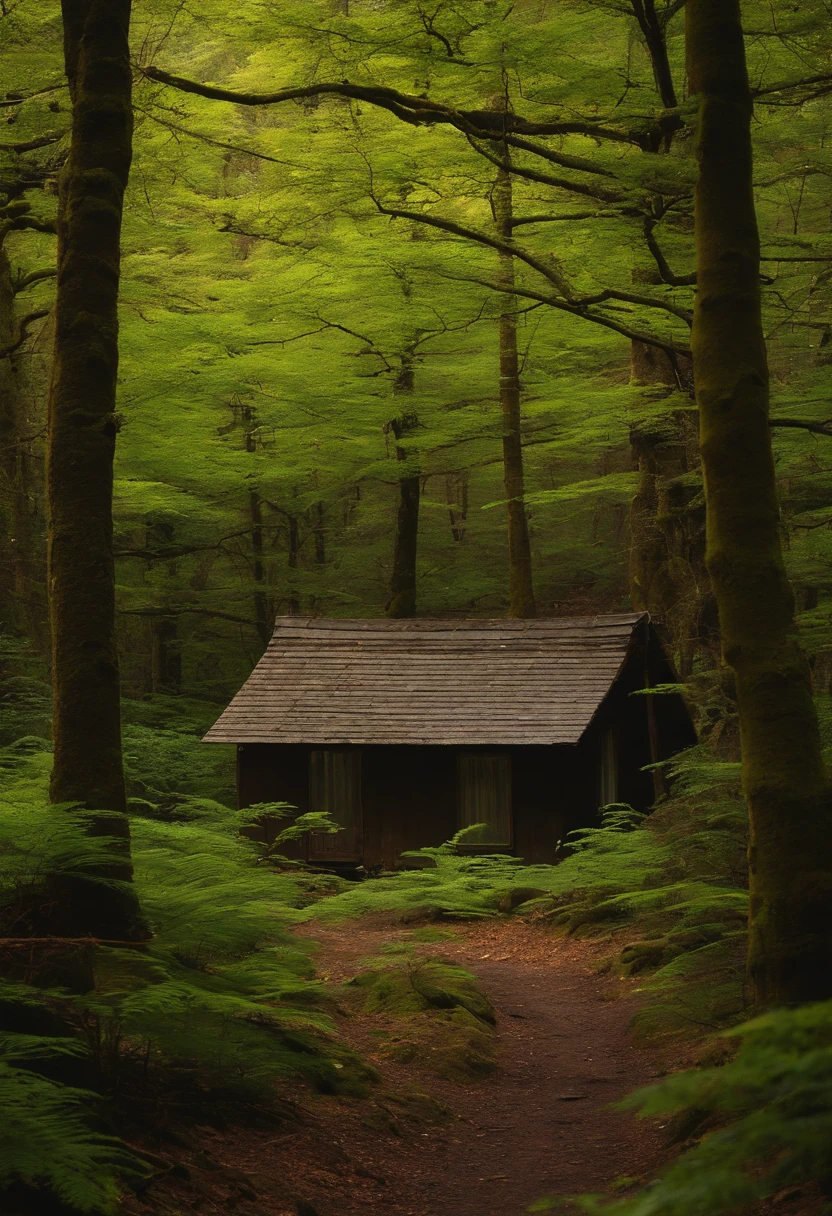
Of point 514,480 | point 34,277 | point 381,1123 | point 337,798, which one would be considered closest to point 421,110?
point 381,1123

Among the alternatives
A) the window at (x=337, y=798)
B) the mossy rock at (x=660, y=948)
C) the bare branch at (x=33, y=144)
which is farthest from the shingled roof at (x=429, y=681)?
the bare branch at (x=33, y=144)

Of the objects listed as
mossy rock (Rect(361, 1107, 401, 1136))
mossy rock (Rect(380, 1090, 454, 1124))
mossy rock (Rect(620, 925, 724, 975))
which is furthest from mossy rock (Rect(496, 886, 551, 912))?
mossy rock (Rect(361, 1107, 401, 1136))

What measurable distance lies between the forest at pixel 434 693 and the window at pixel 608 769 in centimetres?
33

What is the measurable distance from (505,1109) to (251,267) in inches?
891

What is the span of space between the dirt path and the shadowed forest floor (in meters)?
0.01

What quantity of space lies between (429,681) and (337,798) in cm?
255

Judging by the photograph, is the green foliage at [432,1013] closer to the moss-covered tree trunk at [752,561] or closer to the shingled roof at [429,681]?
the moss-covered tree trunk at [752,561]

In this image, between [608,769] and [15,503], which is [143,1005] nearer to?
[608,769]

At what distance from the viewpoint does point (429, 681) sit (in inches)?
759

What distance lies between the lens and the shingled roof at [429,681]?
58.6ft

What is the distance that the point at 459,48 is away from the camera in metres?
9.88

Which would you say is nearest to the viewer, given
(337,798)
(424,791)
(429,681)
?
(424,791)

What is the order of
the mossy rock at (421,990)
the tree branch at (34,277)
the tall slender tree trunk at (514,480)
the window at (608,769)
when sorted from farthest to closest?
the tall slender tree trunk at (514,480), the window at (608,769), the tree branch at (34,277), the mossy rock at (421,990)

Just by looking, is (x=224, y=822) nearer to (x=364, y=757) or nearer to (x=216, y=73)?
(x=364, y=757)
